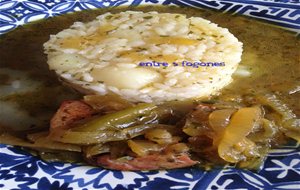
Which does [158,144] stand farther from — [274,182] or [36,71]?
[36,71]

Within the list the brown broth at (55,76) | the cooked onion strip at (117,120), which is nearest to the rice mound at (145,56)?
the brown broth at (55,76)

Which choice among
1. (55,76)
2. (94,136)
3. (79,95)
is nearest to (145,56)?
(79,95)

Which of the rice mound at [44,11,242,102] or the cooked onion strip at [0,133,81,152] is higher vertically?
the rice mound at [44,11,242,102]

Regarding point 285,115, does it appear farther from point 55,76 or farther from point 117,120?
point 55,76

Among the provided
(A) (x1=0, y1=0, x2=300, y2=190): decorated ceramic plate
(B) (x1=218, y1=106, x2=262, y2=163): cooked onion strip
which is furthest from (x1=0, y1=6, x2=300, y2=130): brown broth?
(B) (x1=218, y1=106, x2=262, y2=163): cooked onion strip

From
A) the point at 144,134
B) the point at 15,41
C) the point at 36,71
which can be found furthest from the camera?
the point at 15,41

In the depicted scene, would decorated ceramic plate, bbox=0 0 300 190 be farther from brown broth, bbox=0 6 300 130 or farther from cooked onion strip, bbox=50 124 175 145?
cooked onion strip, bbox=50 124 175 145

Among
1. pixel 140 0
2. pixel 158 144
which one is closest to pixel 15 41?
pixel 140 0
